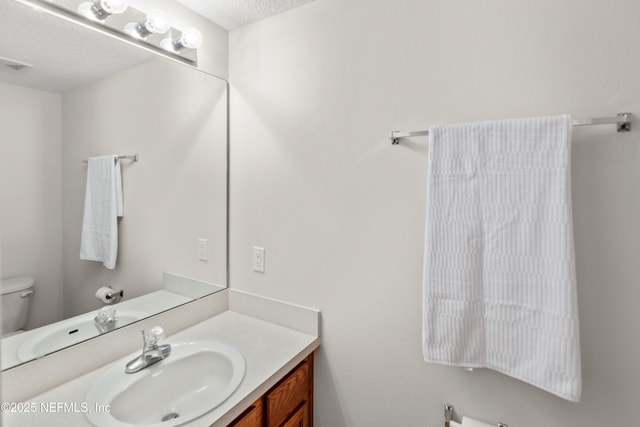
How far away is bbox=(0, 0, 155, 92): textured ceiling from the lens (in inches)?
35.5

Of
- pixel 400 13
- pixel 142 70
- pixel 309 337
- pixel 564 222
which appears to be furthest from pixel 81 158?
pixel 564 222

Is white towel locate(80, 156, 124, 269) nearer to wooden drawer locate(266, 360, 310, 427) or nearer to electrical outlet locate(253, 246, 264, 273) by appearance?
electrical outlet locate(253, 246, 264, 273)

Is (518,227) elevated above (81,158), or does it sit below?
below

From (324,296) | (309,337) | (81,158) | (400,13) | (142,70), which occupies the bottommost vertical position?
(309,337)

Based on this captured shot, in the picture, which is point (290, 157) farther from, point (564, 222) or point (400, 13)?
point (564, 222)

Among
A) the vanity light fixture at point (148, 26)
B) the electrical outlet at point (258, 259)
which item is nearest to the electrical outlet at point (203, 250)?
the electrical outlet at point (258, 259)

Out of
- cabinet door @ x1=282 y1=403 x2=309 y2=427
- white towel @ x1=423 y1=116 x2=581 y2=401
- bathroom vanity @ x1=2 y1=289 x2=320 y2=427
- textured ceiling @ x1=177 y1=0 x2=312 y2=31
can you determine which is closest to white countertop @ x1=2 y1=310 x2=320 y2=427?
bathroom vanity @ x1=2 y1=289 x2=320 y2=427

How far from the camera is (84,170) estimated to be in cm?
107

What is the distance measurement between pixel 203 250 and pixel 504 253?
132 cm

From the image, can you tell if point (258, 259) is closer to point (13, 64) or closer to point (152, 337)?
point (152, 337)

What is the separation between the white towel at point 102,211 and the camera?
3.54 ft

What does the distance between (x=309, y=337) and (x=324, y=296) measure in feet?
0.64

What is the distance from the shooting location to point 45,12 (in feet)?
3.17

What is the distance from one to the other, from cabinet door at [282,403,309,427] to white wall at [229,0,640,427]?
0.07 meters
